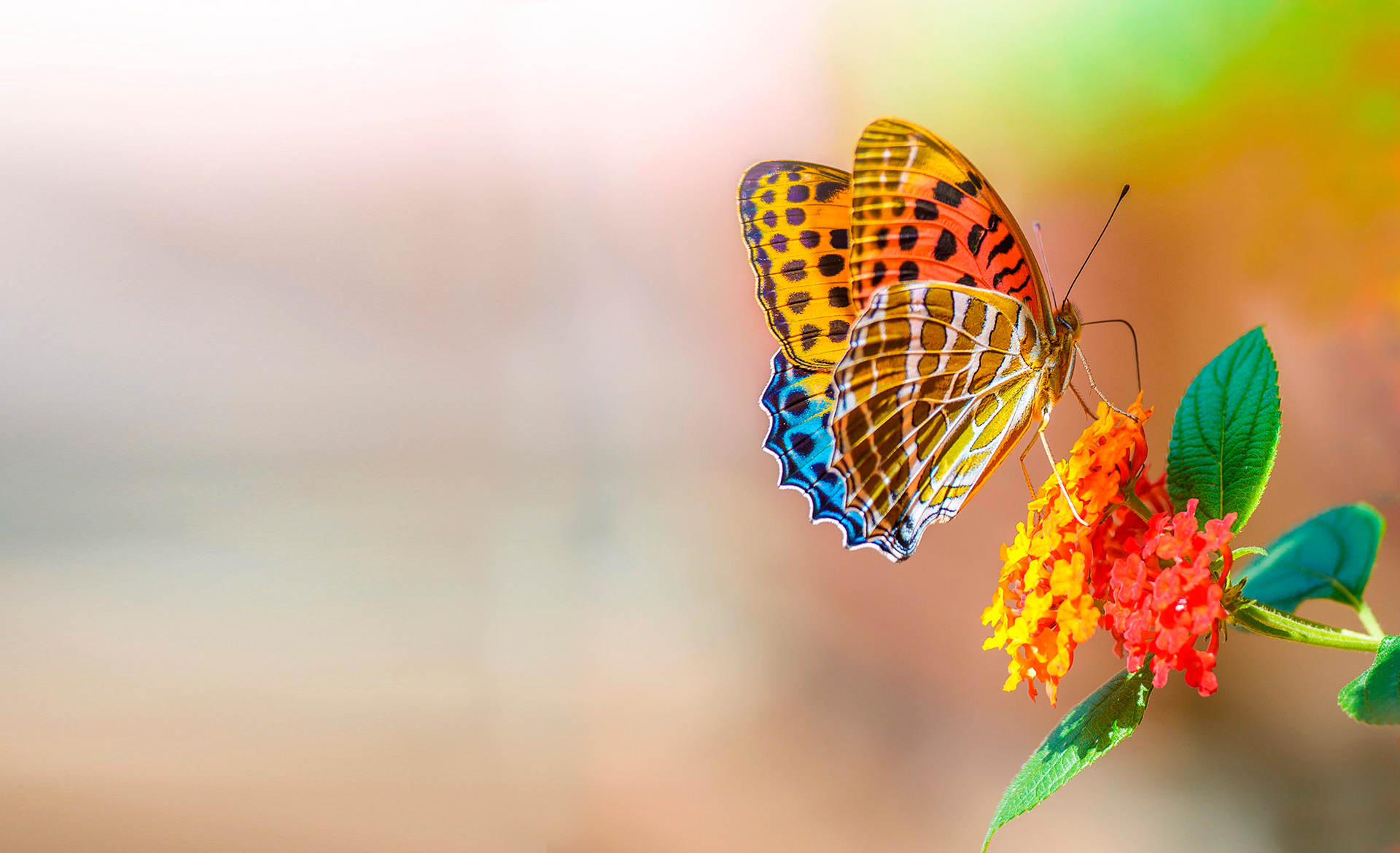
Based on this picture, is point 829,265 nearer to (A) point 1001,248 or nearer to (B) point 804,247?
(B) point 804,247

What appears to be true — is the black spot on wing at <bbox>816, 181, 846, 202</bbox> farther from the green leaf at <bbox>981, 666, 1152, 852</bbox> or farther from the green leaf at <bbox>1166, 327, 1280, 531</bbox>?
the green leaf at <bbox>981, 666, 1152, 852</bbox>

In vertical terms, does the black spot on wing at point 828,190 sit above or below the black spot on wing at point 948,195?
above

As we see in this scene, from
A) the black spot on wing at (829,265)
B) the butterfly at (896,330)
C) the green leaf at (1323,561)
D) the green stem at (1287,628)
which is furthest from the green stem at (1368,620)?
the black spot on wing at (829,265)

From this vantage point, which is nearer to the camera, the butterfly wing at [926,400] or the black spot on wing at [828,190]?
the butterfly wing at [926,400]

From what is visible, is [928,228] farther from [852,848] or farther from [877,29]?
[852,848]

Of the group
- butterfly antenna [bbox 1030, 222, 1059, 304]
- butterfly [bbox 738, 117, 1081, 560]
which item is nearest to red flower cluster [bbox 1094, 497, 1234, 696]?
butterfly [bbox 738, 117, 1081, 560]

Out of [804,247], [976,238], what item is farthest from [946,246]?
[804,247]

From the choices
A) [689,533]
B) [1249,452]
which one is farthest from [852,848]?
[1249,452]

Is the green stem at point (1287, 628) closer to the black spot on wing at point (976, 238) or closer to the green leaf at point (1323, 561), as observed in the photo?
the green leaf at point (1323, 561)
